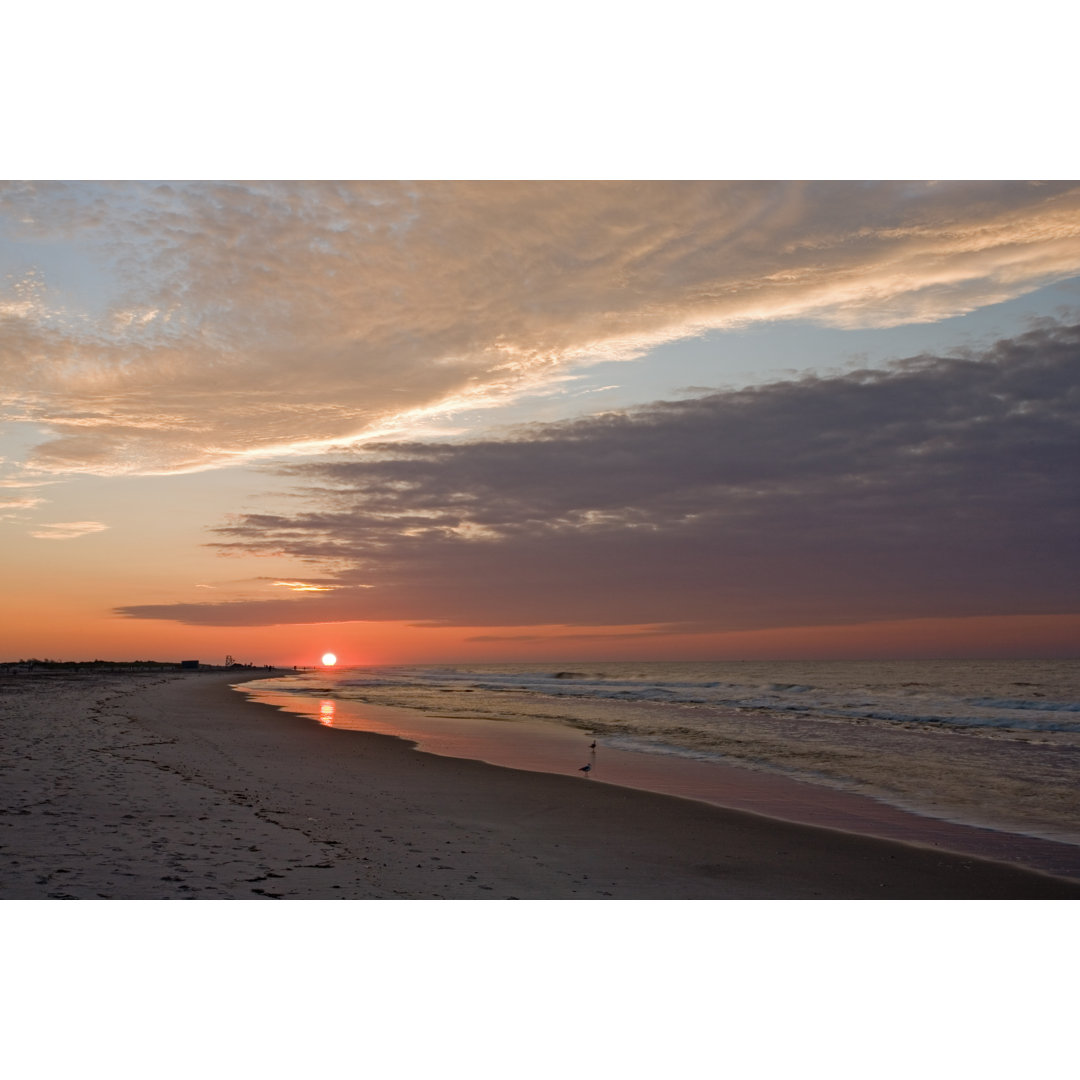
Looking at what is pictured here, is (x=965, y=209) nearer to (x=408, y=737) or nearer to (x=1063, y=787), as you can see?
(x=1063, y=787)

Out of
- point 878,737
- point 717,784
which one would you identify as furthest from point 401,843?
point 878,737

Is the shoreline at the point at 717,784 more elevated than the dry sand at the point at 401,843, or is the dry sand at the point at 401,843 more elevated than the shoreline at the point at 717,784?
the dry sand at the point at 401,843

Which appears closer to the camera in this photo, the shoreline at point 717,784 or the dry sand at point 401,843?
the dry sand at point 401,843

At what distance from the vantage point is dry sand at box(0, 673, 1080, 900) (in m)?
7.14

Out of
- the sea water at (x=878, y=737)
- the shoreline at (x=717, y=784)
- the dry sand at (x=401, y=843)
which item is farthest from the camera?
the sea water at (x=878, y=737)

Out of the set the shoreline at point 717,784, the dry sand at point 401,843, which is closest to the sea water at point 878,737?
the shoreline at point 717,784

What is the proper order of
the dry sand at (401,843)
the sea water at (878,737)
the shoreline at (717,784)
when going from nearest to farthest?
the dry sand at (401,843) → the shoreline at (717,784) → the sea water at (878,737)

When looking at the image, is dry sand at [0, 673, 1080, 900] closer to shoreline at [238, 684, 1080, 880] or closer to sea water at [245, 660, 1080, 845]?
shoreline at [238, 684, 1080, 880]

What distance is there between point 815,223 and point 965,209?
2574 mm

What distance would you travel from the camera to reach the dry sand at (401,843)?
7.14 m

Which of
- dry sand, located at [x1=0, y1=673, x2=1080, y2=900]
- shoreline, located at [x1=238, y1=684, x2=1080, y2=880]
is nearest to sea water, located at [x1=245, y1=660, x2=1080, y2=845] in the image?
shoreline, located at [x1=238, y1=684, x2=1080, y2=880]

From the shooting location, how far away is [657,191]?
12875 millimetres

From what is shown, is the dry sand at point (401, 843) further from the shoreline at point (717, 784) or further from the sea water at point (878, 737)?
the sea water at point (878, 737)

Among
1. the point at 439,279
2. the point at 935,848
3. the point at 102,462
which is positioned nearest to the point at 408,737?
the point at 102,462
